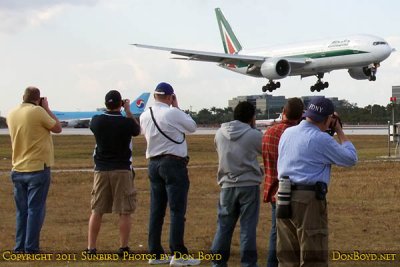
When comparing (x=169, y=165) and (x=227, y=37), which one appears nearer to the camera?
(x=169, y=165)

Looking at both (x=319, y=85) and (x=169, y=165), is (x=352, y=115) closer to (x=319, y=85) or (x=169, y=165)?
(x=319, y=85)

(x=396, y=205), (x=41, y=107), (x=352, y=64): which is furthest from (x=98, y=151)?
(x=352, y=64)

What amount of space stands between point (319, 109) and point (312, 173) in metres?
0.52

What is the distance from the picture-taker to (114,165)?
27.4ft

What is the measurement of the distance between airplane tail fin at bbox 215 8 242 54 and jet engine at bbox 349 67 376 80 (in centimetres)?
1495

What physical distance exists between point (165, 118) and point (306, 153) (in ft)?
8.03

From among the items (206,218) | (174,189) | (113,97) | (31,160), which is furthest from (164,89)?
(206,218)

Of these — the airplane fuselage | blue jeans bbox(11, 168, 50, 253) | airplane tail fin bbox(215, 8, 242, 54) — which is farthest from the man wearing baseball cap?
airplane tail fin bbox(215, 8, 242, 54)

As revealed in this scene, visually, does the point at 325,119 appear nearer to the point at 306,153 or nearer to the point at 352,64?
the point at 306,153

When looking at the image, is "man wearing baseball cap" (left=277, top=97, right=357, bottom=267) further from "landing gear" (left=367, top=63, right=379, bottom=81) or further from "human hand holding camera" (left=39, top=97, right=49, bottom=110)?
"landing gear" (left=367, top=63, right=379, bottom=81)

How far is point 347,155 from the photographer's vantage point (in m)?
6.04

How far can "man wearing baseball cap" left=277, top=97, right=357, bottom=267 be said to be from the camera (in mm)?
5980

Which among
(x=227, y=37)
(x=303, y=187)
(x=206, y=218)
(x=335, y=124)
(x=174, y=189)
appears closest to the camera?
(x=303, y=187)

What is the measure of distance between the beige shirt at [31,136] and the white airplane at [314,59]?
35.5 m
